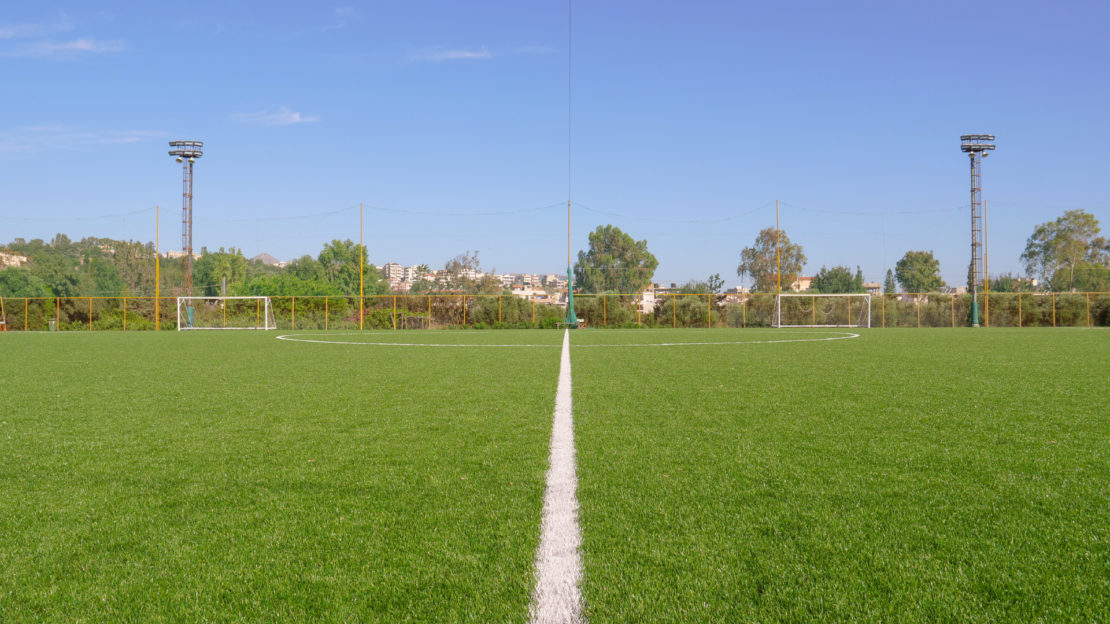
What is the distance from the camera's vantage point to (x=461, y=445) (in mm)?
4059

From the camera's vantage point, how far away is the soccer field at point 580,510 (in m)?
1.94

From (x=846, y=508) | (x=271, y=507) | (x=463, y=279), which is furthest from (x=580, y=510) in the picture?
(x=463, y=279)

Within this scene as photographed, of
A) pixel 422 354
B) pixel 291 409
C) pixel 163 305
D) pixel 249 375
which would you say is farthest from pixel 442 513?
pixel 163 305

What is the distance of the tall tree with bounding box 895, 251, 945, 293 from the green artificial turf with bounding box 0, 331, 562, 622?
91535 mm

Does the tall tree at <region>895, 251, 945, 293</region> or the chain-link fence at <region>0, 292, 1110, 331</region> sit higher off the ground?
the tall tree at <region>895, 251, 945, 293</region>

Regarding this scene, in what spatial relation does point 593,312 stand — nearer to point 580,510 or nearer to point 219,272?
point 580,510

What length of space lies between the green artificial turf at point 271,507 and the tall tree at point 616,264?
8715cm

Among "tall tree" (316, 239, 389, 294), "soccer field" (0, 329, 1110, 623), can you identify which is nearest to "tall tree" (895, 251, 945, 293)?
"tall tree" (316, 239, 389, 294)

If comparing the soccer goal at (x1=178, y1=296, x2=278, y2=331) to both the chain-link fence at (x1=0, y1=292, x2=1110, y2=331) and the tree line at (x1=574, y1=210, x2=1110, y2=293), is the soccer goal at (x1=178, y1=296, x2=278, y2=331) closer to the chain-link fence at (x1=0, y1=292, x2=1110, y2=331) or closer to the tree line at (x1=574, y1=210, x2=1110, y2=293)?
the chain-link fence at (x1=0, y1=292, x2=1110, y2=331)

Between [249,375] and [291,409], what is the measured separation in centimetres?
336

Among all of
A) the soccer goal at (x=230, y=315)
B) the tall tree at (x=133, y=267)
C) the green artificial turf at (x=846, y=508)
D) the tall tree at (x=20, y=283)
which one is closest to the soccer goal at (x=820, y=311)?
the soccer goal at (x=230, y=315)

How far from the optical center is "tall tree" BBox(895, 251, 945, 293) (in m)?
84.9

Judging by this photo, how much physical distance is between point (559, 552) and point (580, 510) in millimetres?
464

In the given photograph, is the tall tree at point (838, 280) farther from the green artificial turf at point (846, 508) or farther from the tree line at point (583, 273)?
the green artificial turf at point (846, 508)
